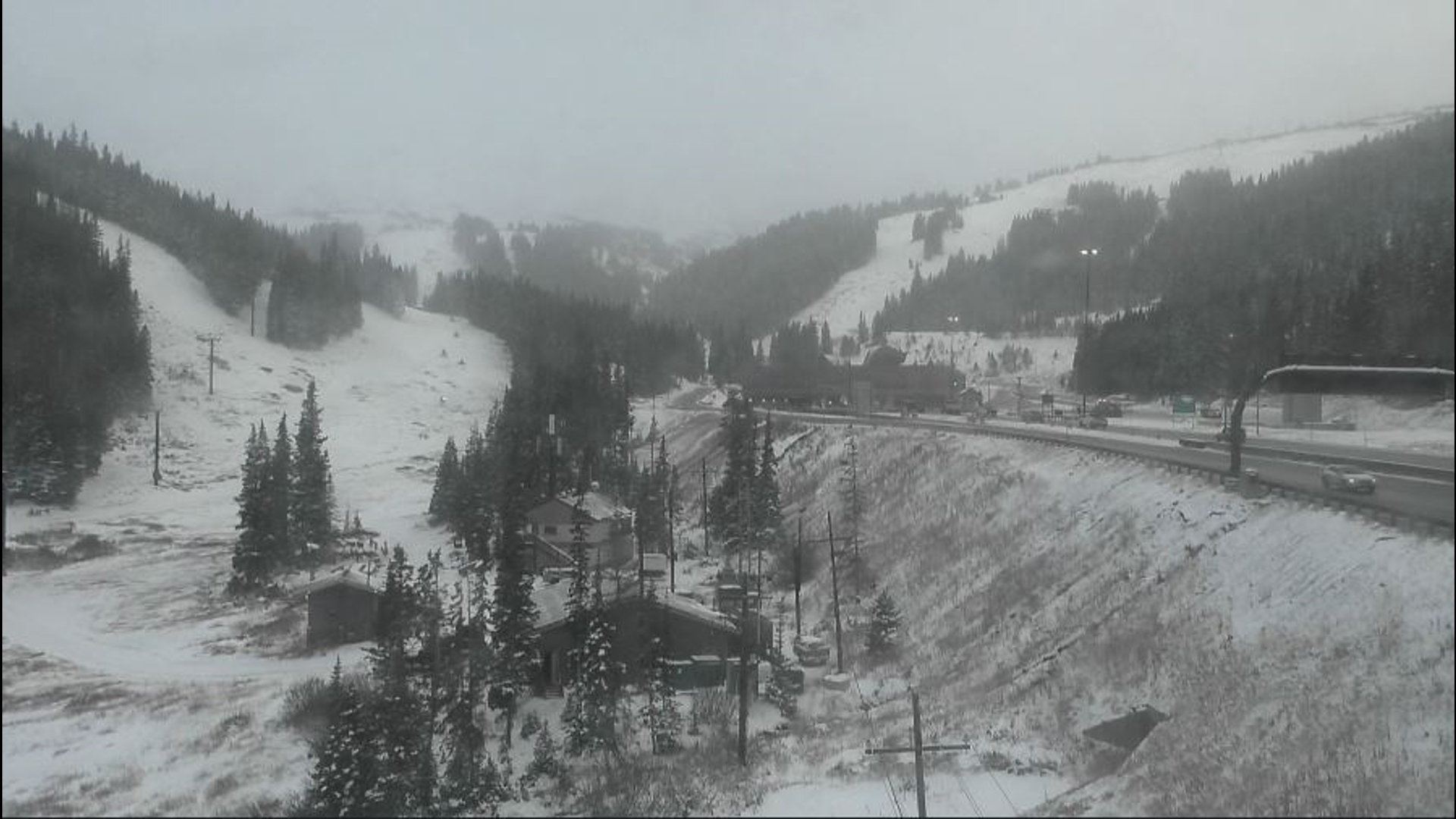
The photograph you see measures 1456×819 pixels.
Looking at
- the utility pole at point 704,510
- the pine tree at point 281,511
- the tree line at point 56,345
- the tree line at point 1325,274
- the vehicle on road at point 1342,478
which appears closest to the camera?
the tree line at point 1325,274

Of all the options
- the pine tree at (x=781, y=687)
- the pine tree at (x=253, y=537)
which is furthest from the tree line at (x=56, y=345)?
the pine tree at (x=781, y=687)

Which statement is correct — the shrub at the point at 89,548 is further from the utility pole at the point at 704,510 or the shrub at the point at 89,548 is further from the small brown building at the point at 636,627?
the utility pole at the point at 704,510

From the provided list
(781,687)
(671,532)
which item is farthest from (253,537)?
(671,532)

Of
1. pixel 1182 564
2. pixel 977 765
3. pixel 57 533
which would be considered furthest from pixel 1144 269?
pixel 57 533

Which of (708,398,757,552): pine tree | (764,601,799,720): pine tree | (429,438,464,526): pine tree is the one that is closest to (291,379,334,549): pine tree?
(429,438,464,526): pine tree

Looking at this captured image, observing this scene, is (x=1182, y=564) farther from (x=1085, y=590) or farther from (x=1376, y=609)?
(x=1376, y=609)
